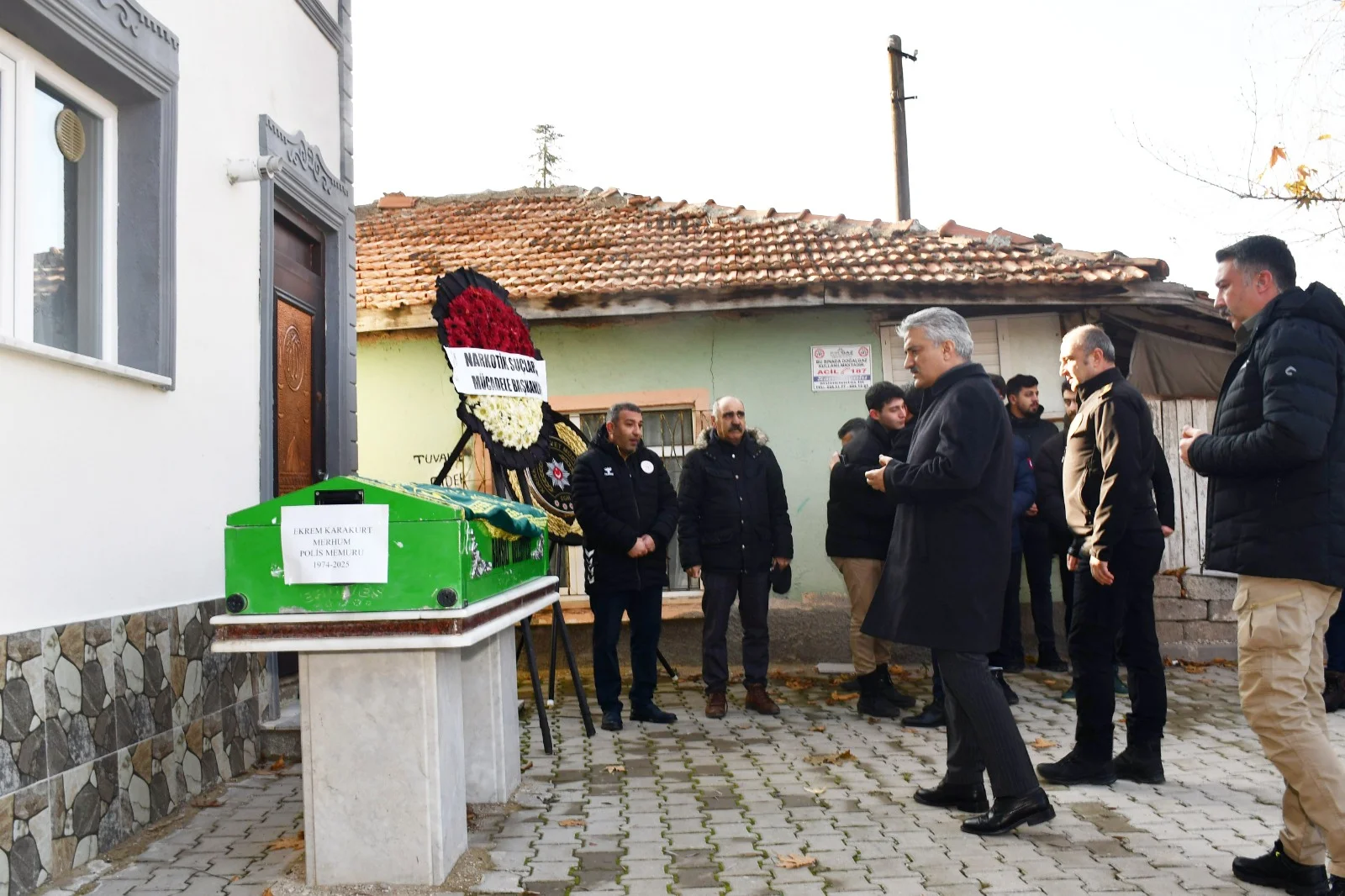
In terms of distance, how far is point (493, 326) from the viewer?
702 cm

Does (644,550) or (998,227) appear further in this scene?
(998,227)

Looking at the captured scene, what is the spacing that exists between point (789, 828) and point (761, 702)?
2958 mm

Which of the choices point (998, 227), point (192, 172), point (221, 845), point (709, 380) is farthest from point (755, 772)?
point (998, 227)

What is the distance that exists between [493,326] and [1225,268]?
4.21 metres

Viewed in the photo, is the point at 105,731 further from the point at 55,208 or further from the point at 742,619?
the point at 742,619

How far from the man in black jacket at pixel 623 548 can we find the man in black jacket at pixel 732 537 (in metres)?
0.26

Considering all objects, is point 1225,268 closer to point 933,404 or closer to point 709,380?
point 933,404

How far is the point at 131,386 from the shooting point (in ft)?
16.9

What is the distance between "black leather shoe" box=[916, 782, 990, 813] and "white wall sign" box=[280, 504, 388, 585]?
269 centimetres

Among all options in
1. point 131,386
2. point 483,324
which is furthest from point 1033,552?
point 131,386

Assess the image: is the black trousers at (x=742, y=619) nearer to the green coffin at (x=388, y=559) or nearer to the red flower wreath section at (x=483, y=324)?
the red flower wreath section at (x=483, y=324)

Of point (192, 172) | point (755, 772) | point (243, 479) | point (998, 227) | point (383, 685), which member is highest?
point (998, 227)

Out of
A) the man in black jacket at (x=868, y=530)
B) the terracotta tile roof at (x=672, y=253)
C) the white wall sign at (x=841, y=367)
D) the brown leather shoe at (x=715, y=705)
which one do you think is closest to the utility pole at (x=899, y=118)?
the terracotta tile roof at (x=672, y=253)

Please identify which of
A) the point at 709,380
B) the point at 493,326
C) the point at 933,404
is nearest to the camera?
the point at 933,404
